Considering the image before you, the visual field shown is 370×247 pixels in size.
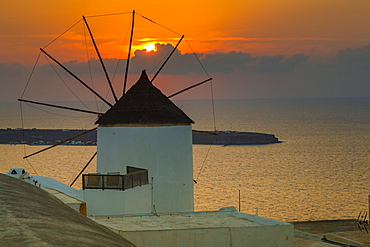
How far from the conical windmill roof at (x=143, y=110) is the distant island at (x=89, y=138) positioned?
395 feet

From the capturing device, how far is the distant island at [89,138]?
161m

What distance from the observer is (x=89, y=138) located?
175 m

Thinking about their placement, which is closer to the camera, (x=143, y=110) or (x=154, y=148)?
(x=154, y=148)

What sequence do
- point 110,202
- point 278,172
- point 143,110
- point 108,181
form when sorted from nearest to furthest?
point 110,202
point 108,181
point 143,110
point 278,172

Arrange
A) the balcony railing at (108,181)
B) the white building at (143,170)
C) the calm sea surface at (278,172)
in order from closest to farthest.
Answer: the white building at (143,170), the balcony railing at (108,181), the calm sea surface at (278,172)

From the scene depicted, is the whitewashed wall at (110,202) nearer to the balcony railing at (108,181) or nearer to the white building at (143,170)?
the white building at (143,170)

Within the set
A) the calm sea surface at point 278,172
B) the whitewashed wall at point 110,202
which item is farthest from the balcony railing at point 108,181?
the calm sea surface at point 278,172

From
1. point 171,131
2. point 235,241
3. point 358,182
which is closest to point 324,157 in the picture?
point 358,182

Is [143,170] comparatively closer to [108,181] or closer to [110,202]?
[108,181]

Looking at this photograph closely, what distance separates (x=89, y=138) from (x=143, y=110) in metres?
150

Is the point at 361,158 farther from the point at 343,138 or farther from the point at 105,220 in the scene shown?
the point at 105,220

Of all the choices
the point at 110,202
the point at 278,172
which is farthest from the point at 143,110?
the point at 278,172

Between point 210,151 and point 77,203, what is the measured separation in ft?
402

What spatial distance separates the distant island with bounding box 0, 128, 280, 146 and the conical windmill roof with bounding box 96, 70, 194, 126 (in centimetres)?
12051
